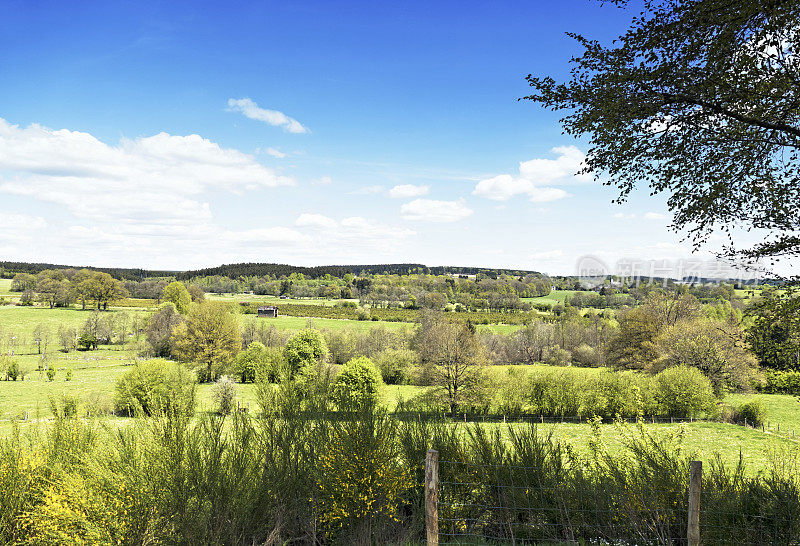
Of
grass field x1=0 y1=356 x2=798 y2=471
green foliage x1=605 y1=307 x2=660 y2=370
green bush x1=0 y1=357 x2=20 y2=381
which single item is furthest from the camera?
green bush x1=0 y1=357 x2=20 y2=381

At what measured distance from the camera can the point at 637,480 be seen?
6473mm

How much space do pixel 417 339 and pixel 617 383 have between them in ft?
89.5

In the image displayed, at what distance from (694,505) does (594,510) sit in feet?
5.27

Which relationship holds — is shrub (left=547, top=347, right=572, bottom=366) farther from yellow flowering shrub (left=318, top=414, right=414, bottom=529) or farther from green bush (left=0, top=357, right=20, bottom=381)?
green bush (left=0, top=357, right=20, bottom=381)

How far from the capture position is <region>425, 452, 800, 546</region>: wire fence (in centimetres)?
576

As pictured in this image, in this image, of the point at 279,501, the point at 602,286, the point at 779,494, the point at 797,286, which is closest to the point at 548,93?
the point at 797,286

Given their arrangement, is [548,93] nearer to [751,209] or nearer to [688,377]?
[751,209]

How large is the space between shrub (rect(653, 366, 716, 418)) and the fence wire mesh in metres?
21.2

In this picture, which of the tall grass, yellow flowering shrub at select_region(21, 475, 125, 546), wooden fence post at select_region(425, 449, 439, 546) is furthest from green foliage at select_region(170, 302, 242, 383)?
wooden fence post at select_region(425, 449, 439, 546)

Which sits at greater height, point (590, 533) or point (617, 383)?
point (590, 533)

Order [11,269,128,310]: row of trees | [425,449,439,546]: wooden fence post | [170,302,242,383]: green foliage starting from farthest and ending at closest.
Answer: [11,269,128,310]: row of trees < [170,302,242,383]: green foliage < [425,449,439,546]: wooden fence post

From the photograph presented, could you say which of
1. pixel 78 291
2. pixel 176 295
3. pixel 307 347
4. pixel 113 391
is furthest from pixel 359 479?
pixel 78 291

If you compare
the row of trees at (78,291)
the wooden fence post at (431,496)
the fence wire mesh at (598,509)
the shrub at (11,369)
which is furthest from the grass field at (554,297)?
the wooden fence post at (431,496)

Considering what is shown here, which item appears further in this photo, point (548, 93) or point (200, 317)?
point (200, 317)
